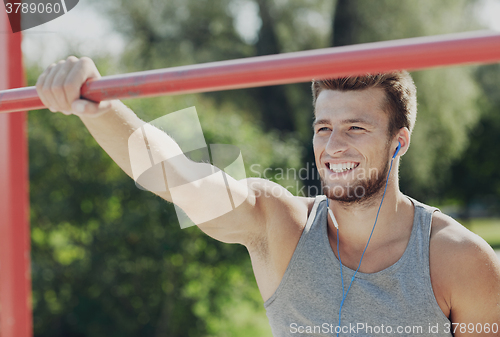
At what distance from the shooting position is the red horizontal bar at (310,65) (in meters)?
0.93

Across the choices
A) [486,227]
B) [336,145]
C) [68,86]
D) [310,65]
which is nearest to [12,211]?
[68,86]

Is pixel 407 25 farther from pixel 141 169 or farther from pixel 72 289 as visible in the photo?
pixel 141 169

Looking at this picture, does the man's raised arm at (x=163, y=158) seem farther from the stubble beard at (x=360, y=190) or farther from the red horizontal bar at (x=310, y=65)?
the stubble beard at (x=360, y=190)

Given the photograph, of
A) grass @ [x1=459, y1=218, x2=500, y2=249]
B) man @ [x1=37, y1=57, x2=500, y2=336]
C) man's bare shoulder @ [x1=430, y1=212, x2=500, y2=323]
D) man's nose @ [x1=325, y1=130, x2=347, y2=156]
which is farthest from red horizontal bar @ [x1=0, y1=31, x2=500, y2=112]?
grass @ [x1=459, y1=218, x2=500, y2=249]

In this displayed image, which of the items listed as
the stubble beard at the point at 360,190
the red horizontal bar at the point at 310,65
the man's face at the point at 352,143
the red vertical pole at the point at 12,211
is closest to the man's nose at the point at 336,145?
the man's face at the point at 352,143

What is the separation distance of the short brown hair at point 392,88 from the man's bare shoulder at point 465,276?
464 mm

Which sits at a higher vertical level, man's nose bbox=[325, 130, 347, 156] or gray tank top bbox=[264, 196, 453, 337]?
man's nose bbox=[325, 130, 347, 156]

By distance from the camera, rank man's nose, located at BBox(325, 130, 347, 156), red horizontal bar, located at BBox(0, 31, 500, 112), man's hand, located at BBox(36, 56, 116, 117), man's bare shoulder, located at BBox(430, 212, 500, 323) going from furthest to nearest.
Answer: man's nose, located at BBox(325, 130, 347, 156)
man's bare shoulder, located at BBox(430, 212, 500, 323)
man's hand, located at BBox(36, 56, 116, 117)
red horizontal bar, located at BBox(0, 31, 500, 112)

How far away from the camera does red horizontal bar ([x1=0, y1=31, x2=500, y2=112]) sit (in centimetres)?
93

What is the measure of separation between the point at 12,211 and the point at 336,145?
1.43m

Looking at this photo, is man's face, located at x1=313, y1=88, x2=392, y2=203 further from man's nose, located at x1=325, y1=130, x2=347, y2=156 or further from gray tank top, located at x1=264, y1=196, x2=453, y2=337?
gray tank top, located at x1=264, y1=196, x2=453, y2=337

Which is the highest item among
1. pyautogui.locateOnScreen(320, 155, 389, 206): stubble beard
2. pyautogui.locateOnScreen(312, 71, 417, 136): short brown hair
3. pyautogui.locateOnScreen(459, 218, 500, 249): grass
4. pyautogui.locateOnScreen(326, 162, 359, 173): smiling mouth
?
pyautogui.locateOnScreen(312, 71, 417, 136): short brown hair

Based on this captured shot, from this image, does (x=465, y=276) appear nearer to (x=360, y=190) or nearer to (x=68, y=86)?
(x=360, y=190)

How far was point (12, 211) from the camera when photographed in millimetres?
2037
